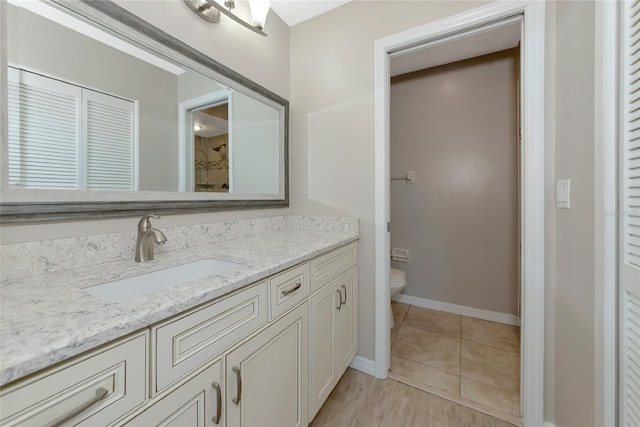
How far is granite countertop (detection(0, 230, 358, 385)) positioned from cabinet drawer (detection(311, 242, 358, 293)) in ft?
0.59

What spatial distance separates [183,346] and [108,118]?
2.94ft

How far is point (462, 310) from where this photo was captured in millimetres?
2375

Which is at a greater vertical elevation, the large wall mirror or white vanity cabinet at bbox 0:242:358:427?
the large wall mirror

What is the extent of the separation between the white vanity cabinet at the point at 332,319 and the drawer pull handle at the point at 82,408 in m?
0.76

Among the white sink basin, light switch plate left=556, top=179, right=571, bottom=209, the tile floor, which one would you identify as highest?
light switch plate left=556, top=179, right=571, bottom=209

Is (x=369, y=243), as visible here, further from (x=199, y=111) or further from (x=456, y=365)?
(x=199, y=111)

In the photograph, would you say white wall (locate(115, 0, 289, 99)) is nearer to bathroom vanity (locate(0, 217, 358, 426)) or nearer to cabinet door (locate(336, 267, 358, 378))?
bathroom vanity (locate(0, 217, 358, 426))

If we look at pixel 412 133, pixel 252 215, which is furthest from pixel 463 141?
pixel 252 215

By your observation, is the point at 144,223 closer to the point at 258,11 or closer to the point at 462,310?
the point at 258,11

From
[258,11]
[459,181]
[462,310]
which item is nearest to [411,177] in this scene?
[459,181]

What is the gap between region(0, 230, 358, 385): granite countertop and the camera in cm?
41

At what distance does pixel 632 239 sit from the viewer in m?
0.75

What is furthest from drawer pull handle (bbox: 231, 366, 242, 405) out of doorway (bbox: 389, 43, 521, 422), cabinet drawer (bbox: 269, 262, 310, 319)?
doorway (bbox: 389, 43, 521, 422)

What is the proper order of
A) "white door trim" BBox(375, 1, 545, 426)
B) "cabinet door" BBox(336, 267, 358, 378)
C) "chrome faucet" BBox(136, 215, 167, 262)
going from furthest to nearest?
"cabinet door" BBox(336, 267, 358, 378), "white door trim" BBox(375, 1, 545, 426), "chrome faucet" BBox(136, 215, 167, 262)
